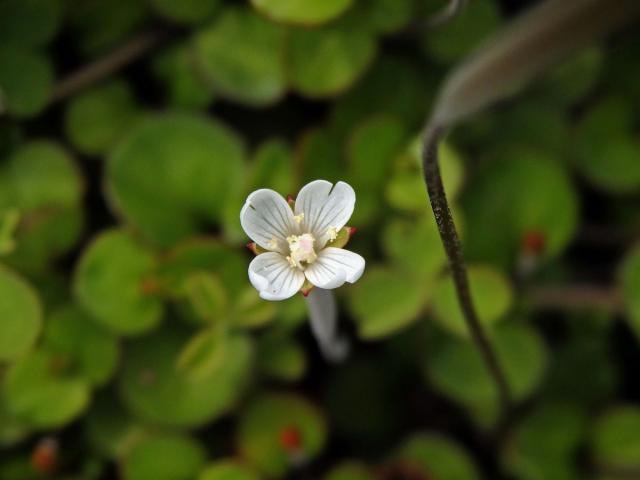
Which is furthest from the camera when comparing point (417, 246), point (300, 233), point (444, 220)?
point (417, 246)

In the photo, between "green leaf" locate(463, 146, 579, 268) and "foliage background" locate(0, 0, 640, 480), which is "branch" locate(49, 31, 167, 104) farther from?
"green leaf" locate(463, 146, 579, 268)

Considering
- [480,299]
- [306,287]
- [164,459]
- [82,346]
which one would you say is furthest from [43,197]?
[480,299]

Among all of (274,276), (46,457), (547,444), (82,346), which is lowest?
(547,444)

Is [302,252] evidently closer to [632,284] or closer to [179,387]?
[179,387]

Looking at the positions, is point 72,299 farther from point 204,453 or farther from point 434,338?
point 434,338

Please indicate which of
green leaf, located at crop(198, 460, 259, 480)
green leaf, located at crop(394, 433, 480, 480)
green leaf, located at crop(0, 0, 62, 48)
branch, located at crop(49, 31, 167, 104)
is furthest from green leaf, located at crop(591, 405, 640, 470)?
green leaf, located at crop(0, 0, 62, 48)

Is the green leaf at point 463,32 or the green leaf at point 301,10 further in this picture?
the green leaf at point 463,32

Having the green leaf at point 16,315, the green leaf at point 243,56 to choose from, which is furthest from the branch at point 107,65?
the green leaf at point 16,315

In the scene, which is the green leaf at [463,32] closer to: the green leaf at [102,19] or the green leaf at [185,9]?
the green leaf at [185,9]
